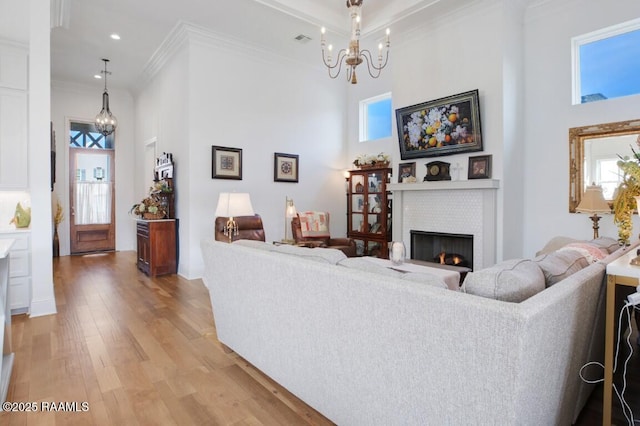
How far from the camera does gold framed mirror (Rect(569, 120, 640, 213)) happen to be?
3691mm

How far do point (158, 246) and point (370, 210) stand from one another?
358 centimetres

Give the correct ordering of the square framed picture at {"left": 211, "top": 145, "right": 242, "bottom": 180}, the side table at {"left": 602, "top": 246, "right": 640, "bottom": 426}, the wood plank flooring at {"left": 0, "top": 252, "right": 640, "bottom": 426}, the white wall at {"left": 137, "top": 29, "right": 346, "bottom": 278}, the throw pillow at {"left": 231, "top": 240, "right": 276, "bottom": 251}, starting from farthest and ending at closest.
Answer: the square framed picture at {"left": 211, "top": 145, "right": 242, "bottom": 180}, the white wall at {"left": 137, "top": 29, "right": 346, "bottom": 278}, the throw pillow at {"left": 231, "top": 240, "right": 276, "bottom": 251}, the wood plank flooring at {"left": 0, "top": 252, "right": 640, "bottom": 426}, the side table at {"left": 602, "top": 246, "right": 640, "bottom": 426}

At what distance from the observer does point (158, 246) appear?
5.21m

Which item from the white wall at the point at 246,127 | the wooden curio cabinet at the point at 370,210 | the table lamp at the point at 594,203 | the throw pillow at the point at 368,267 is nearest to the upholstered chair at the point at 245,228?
the white wall at the point at 246,127

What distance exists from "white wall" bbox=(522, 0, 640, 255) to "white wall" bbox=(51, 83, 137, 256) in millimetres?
7760

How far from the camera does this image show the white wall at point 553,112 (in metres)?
3.85

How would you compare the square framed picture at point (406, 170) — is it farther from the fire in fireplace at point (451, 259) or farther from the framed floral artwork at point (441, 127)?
the fire in fireplace at point (451, 259)

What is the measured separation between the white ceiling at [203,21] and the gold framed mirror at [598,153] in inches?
85.3

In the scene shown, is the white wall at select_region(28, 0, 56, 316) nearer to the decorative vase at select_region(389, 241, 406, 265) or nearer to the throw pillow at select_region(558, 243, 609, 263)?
the decorative vase at select_region(389, 241, 406, 265)

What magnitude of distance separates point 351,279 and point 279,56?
549cm

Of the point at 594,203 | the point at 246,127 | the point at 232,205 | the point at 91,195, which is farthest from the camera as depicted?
the point at 91,195

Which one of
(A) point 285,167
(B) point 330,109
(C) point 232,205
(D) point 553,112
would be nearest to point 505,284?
(C) point 232,205

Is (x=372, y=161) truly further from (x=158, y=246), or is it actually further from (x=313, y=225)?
(x=158, y=246)

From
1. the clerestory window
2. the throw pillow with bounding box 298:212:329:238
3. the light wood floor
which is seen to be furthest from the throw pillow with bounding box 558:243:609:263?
the throw pillow with bounding box 298:212:329:238
